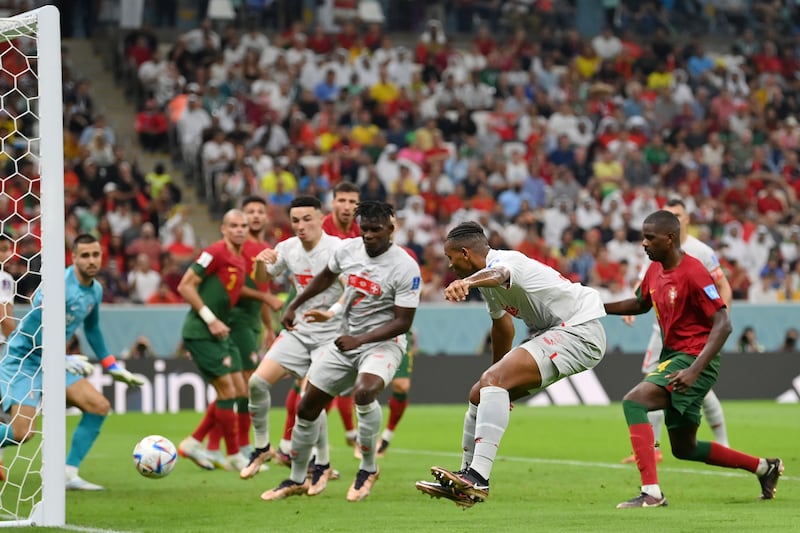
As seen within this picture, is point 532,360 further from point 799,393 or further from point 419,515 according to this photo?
point 799,393

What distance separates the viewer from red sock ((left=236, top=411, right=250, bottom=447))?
42.6 ft

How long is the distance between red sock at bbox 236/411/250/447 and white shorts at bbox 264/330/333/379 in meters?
1.60

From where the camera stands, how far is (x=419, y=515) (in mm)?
9141

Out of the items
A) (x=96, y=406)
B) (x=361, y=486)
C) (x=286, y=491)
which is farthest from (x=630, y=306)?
(x=96, y=406)

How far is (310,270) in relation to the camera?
11539 millimetres

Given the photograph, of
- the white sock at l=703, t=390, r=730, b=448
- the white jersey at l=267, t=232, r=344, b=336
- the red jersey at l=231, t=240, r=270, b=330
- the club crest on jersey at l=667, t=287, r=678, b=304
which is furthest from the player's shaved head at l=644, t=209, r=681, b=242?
the red jersey at l=231, t=240, r=270, b=330

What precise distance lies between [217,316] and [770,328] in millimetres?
13163

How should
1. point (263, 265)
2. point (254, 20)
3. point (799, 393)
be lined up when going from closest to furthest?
point (263, 265)
point (799, 393)
point (254, 20)

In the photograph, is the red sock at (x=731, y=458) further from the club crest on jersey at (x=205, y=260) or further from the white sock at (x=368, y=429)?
the club crest on jersey at (x=205, y=260)

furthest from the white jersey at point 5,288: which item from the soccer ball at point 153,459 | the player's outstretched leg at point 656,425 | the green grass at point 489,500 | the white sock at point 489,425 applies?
the player's outstretched leg at point 656,425

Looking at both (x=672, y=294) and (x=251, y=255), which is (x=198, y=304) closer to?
(x=251, y=255)

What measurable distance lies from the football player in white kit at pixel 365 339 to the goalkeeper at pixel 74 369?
178cm

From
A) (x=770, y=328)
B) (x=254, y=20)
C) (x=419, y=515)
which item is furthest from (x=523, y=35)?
(x=419, y=515)

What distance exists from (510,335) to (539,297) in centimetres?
63
